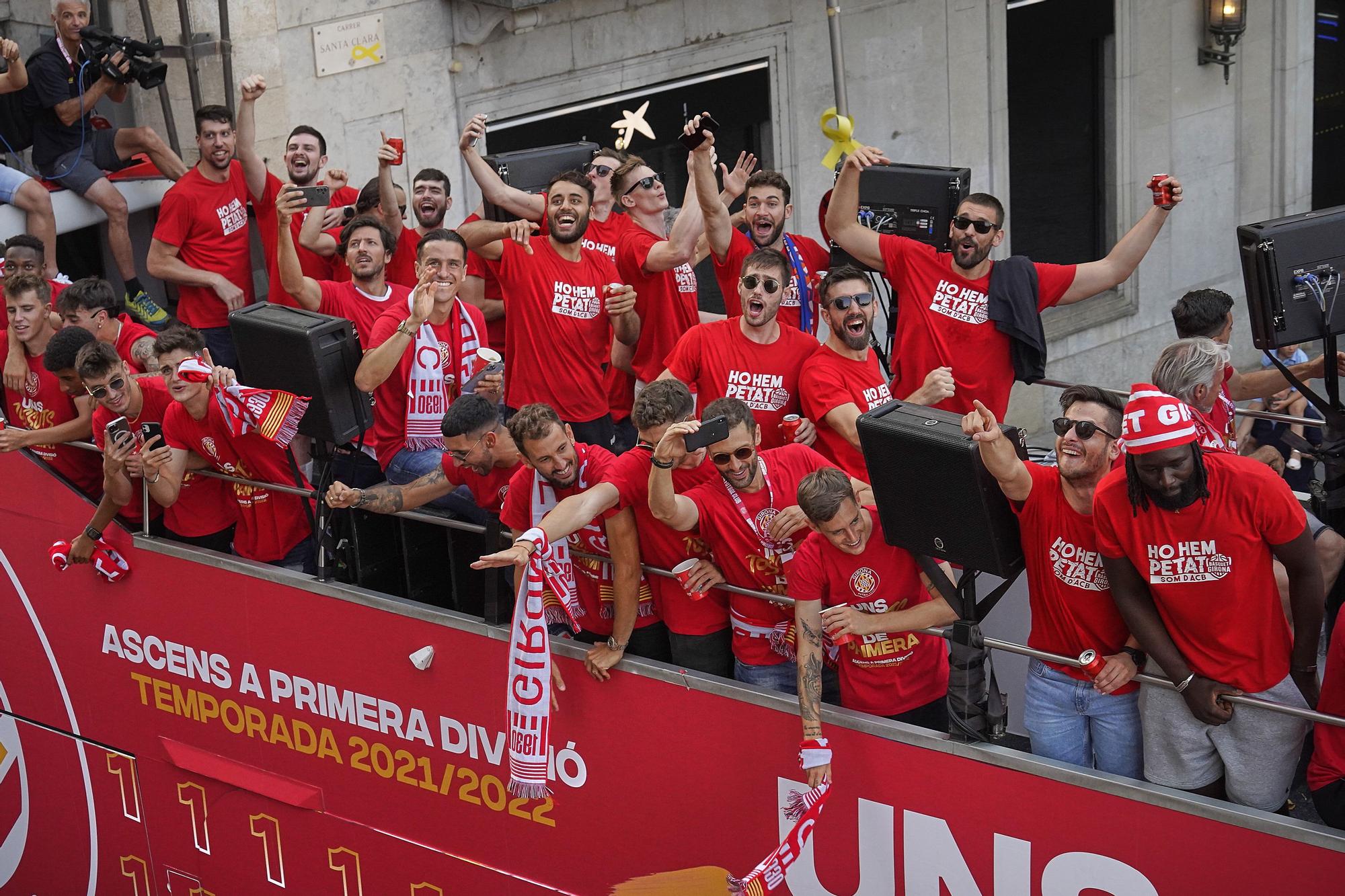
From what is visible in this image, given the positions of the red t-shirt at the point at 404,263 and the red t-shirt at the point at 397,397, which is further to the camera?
the red t-shirt at the point at 404,263

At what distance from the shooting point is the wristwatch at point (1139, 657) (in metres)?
5.39

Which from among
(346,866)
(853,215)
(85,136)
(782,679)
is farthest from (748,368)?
(85,136)

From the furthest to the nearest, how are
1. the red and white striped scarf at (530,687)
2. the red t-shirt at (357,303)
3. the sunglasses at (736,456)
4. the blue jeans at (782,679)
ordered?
1. the red t-shirt at (357,303)
2. the blue jeans at (782,679)
3. the red and white striped scarf at (530,687)
4. the sunglasses at (736,456)

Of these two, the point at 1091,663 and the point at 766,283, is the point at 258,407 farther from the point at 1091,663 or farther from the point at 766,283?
the point at 1091,663

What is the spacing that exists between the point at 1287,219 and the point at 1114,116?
9.78m

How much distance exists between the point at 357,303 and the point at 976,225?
125 inches

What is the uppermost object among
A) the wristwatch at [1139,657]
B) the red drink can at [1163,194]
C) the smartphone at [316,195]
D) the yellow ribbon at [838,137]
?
the yellow ribbon at [838,137]

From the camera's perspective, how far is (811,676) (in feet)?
18.8

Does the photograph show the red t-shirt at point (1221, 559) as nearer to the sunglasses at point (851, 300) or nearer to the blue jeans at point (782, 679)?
the blue jeans at point (782, 679)

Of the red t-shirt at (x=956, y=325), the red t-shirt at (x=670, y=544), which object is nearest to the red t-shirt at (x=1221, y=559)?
the red t-shirt at (x=670, y=544)

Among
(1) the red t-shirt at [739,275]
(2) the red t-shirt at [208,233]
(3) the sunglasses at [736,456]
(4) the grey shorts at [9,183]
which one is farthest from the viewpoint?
(4) the grey shorts at [9,183]

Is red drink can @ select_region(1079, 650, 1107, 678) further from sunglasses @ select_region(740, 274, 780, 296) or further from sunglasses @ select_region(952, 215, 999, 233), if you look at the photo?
sunglasses @ select_region(952, 215, 999, 233)

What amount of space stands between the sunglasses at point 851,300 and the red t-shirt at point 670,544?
3.40 ft

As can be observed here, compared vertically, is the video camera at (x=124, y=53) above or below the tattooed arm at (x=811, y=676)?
above
